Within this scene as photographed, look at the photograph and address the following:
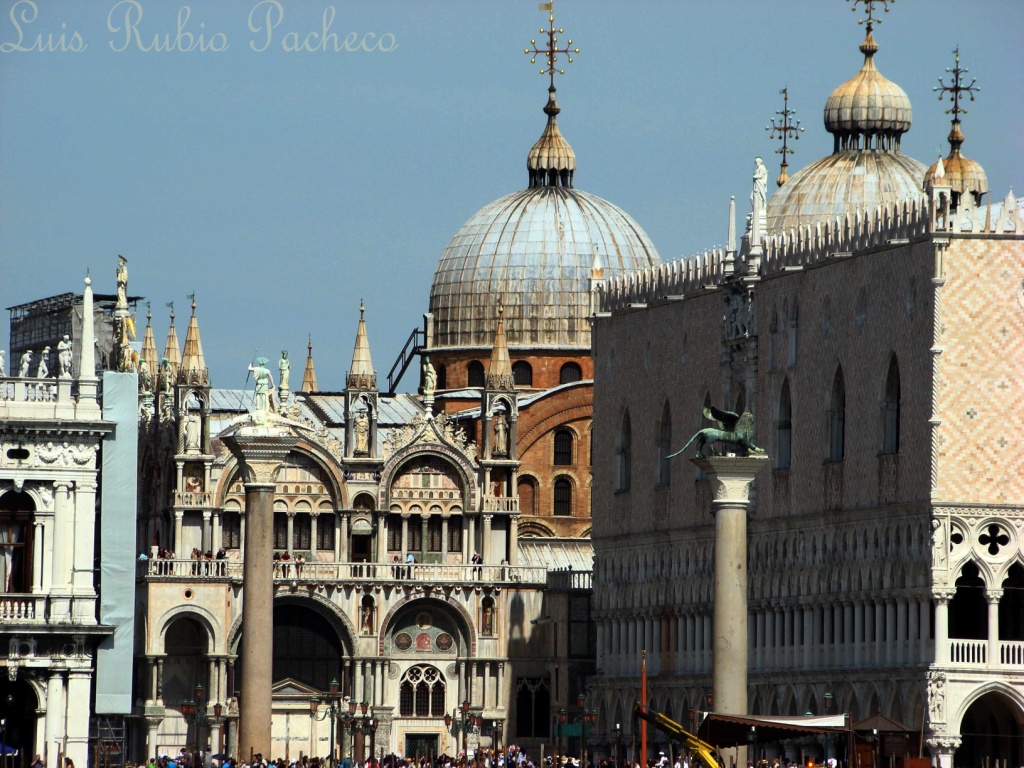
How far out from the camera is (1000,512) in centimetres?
7469

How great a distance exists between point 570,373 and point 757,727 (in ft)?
173

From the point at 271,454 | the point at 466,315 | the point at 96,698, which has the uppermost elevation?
the point at 466,315

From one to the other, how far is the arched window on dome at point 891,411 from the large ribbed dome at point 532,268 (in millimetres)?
34022

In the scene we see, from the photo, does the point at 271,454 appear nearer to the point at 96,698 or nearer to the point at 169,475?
the point at 96,698

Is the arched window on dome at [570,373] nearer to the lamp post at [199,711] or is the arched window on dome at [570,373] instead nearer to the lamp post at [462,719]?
the lamp post at [462,719]

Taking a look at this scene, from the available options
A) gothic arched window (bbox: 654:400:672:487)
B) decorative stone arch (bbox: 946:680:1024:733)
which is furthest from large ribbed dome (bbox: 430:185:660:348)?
decorative stone arch (bbox: 946:680:1024:733)

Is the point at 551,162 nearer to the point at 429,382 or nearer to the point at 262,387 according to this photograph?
the point at 429,382

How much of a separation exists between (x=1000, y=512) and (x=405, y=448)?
99.2 feet

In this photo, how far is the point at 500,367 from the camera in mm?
104875

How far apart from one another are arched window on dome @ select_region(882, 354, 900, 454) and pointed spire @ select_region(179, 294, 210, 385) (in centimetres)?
2739

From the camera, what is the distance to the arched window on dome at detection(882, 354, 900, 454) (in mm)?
77562

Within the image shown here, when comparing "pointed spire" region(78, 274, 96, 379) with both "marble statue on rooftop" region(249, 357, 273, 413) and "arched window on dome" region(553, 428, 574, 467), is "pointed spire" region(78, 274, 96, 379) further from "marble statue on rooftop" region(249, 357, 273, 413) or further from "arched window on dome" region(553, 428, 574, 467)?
Answer: "arched window on dome" region(553, 428, 574, 467)

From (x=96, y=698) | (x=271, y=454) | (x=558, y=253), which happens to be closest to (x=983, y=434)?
(x=271, y=454)

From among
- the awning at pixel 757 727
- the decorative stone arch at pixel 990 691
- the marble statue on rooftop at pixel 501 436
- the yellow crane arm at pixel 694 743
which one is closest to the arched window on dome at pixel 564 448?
the marble statue on rooftop at pixel 501 436
